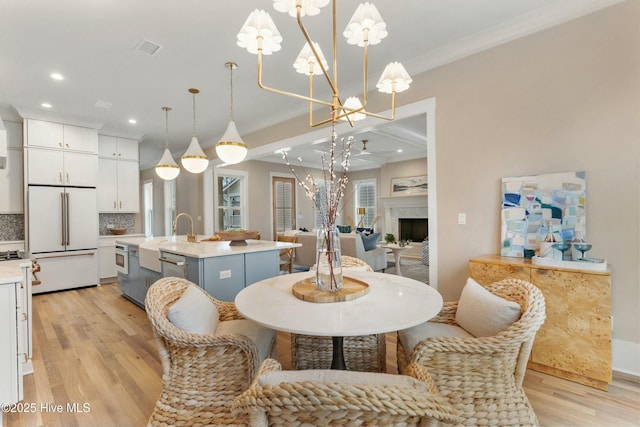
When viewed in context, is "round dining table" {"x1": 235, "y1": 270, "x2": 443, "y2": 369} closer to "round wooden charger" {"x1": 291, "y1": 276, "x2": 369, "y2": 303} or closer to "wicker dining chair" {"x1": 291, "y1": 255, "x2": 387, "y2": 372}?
"round wooden charger" {"x1": 291, "y1": 276, "x2": 369, "y2": 303}

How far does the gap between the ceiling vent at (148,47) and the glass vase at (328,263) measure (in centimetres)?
252

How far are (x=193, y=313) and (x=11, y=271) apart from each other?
1389 millimetres

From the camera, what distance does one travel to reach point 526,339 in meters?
1.31

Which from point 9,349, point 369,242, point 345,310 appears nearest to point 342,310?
point 345,310

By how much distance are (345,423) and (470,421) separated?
93 centimetres

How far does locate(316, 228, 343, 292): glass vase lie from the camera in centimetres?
162

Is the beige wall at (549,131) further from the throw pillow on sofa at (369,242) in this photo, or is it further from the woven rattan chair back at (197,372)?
the throw pillow on sofa at (369,242)

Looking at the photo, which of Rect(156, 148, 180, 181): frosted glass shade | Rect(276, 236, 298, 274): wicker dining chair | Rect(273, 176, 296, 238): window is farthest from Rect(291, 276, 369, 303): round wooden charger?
Rect(273, 176, 296, 238): window

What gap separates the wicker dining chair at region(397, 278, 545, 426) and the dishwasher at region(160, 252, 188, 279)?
7.49ft

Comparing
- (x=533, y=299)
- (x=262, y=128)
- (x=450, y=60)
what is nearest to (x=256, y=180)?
(x=262, y=128)

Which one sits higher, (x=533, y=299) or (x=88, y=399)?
(x=533, y=299)

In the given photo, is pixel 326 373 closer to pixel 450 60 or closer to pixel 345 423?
pixel 345 423

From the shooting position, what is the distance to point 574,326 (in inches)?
79.7

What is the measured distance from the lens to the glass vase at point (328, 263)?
1616 mm
